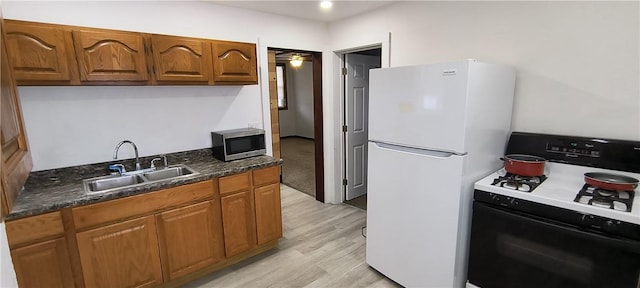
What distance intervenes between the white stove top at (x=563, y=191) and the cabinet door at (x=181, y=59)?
2.27 metres

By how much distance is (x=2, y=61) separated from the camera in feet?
5.12

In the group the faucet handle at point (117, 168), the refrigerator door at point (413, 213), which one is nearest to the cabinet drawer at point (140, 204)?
the faucet handle at point (117, 168)

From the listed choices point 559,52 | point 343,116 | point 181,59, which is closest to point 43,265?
point 181,59

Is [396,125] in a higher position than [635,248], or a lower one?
higher

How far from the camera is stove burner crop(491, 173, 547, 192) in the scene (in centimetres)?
172

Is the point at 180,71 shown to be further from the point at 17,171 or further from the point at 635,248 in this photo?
the point at 635,248

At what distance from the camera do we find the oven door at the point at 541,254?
1382 mm

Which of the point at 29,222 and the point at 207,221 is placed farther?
the point at 207,221

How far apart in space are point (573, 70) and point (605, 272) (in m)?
1.25

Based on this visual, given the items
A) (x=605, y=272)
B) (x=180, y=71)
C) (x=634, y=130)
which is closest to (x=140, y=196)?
(x=180, y=71)

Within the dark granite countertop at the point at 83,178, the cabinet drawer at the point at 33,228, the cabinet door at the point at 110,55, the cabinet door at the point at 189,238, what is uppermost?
the cabinet door at the point at 110,55

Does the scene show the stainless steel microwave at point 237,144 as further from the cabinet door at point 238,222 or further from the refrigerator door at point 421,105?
the refrigerator door at point 421,105

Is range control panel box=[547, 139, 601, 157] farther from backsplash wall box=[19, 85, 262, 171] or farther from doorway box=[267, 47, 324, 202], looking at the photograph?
backsplash wall box=[19, 85, 262, 171]

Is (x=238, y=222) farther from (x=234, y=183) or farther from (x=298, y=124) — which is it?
(x=298, y=124)
